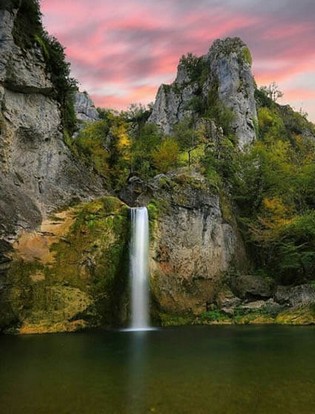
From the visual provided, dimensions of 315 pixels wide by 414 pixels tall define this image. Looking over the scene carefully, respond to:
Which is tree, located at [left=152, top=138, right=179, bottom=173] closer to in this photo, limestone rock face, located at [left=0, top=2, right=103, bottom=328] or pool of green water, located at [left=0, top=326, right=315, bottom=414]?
limestone rock face, located at [left=0, top=2, right=103, bottom=328]

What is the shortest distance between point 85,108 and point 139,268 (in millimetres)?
62884

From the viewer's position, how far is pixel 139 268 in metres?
26.2

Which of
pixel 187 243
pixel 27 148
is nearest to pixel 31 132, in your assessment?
pixel 27 148

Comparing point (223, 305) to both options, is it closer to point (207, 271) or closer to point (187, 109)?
point (207, 271)

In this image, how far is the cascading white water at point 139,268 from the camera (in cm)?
2512

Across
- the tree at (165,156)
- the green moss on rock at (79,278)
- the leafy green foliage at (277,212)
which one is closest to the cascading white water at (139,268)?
the green moss on rock at (79,278)

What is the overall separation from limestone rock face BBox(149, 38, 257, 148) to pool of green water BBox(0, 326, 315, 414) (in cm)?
3987

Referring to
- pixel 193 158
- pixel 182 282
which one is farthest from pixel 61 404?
pixel 193 158

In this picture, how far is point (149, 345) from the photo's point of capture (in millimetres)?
15898

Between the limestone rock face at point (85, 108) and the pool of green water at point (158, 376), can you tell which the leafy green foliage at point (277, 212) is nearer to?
the pool of green water at point (158, 376)

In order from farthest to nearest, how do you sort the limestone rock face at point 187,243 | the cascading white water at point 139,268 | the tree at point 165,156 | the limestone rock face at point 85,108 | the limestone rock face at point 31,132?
the limestone rock face at point 85,108 < the tree at point 165,156 < the limestone rock face at point 187,243 < the cascading white water at point 139,268 < the limestone rock face at point 31,132

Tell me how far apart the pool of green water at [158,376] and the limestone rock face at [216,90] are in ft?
131

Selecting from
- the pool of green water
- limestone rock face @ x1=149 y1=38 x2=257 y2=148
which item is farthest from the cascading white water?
limestone rock face @ x1=149 y1=38 x2=257 y2=148

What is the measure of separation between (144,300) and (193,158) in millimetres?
17880
